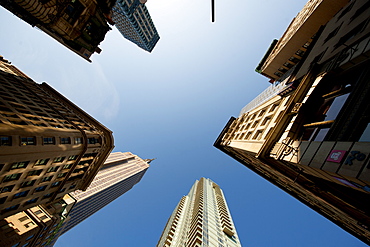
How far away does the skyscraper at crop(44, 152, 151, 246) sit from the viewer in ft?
368

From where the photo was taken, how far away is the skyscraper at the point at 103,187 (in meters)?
112

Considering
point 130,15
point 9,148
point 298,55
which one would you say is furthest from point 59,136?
point 130,15

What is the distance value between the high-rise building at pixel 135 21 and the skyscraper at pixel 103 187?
306ft

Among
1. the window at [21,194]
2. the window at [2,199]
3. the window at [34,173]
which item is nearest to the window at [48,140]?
the window at [34,173]

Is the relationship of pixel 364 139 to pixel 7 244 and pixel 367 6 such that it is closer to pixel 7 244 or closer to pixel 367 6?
pixel 367 6

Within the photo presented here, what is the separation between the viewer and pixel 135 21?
9788 cm

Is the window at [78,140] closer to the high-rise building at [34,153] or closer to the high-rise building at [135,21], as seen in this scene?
the high-rise building at [34,153]

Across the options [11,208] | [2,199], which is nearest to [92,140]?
[11,208]

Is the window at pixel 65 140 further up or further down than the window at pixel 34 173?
further up

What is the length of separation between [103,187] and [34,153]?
113203 millimetres

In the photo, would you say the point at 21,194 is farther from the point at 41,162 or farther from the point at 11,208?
the point at 41,162

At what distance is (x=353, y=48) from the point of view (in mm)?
13164

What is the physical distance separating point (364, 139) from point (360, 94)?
143 inches

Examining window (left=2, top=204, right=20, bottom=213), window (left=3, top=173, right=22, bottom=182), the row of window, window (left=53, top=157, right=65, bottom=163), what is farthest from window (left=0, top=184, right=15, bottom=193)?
the row of window
